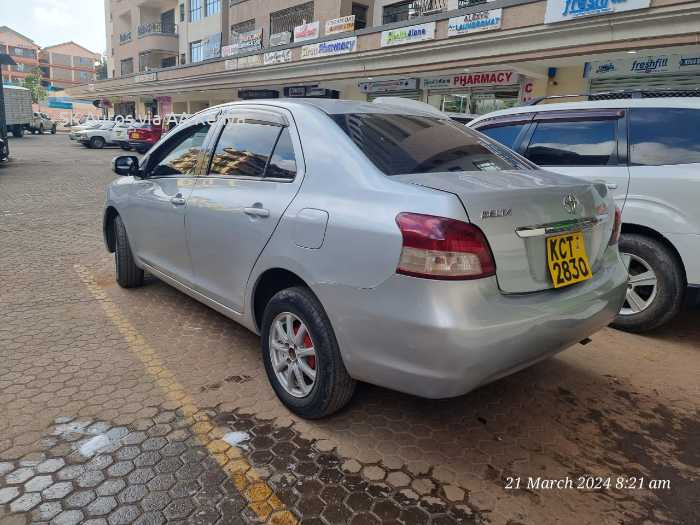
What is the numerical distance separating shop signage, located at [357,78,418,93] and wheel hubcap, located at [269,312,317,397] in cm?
1596

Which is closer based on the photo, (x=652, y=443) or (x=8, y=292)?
(x=652, y=443)

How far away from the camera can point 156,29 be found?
39688mm

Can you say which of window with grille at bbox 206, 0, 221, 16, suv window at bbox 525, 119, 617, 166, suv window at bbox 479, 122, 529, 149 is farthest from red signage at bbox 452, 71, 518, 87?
window with grille at bbox 206, 0, 221, 16

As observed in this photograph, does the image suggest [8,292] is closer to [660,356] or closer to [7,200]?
[660,356]

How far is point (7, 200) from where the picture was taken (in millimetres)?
9703

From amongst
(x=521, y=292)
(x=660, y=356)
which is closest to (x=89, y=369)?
(x=521, y=292)

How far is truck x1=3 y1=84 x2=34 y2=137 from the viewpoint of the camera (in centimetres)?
A: 2826


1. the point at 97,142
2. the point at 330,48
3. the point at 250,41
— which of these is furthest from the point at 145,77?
the point at 330,48

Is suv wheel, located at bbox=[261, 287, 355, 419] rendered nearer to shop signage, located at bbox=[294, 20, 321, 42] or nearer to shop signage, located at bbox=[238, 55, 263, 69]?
shop signage, located at bbox=[294, 20, 321, 42]

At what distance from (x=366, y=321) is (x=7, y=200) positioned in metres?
10.0

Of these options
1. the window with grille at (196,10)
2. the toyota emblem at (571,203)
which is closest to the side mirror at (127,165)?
the toyota emblem at (571,203)

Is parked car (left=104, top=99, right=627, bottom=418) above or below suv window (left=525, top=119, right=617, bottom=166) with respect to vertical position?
below

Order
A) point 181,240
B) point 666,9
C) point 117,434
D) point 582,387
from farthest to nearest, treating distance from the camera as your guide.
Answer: point 666,9
point 181,240
point 582,387
point 117,434

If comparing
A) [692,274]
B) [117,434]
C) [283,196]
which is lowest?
[117,434]
